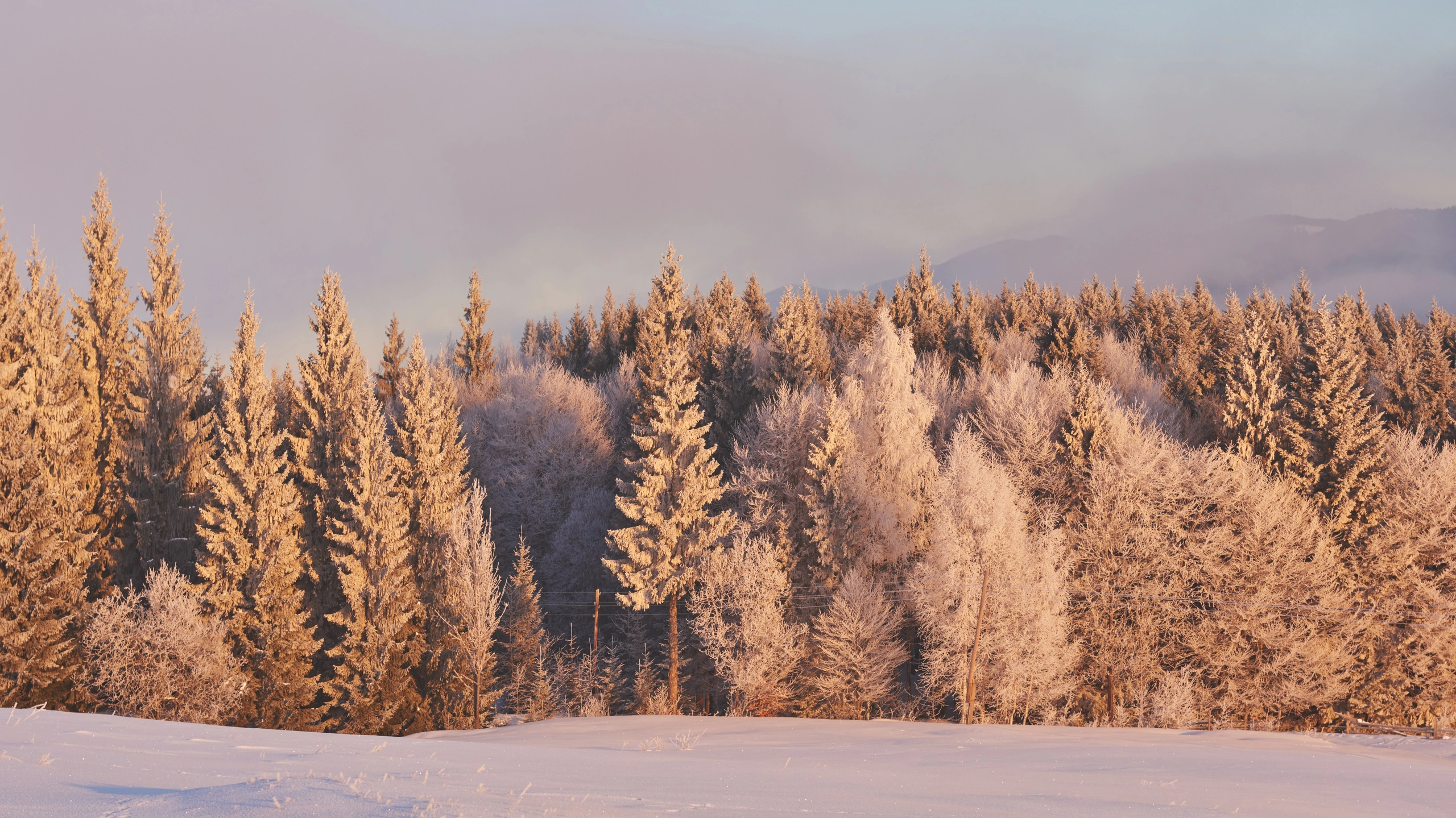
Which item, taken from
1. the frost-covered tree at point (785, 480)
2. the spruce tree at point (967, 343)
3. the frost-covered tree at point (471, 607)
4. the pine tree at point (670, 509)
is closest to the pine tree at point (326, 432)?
the frost-covered tree at point (471, 607)

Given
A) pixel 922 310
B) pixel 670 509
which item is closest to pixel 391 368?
pixel 670 509

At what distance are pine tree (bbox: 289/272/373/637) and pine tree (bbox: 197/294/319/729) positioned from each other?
1.69 metres

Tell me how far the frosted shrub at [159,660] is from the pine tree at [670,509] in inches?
641

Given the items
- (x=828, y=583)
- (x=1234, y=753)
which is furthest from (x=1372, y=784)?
(x=828, y=583)

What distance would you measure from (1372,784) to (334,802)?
52.0ft

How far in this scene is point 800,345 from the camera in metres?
57.2

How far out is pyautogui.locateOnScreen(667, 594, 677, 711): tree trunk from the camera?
4125 centimetres

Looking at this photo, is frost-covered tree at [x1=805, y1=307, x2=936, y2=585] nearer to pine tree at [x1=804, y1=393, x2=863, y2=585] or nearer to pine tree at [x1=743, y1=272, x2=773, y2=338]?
pine tree at [x1=804, y1=393, x2=863, y2=585]

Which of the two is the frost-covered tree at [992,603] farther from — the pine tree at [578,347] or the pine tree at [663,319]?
the pine tree at [578,347]

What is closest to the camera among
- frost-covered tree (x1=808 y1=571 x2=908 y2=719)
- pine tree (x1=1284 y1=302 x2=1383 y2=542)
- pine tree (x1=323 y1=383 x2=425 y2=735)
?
pine tree (x1=323 y1=383 x2=425 y2=735)

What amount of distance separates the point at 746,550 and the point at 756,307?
47.6m

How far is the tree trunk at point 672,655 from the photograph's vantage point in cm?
4125

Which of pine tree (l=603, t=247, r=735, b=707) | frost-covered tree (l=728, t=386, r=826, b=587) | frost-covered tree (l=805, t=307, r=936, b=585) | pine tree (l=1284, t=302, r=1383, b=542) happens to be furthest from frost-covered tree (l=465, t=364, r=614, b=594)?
pine tree (l=1284, t=302, r=1383, b=542)

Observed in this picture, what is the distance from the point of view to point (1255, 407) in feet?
149
